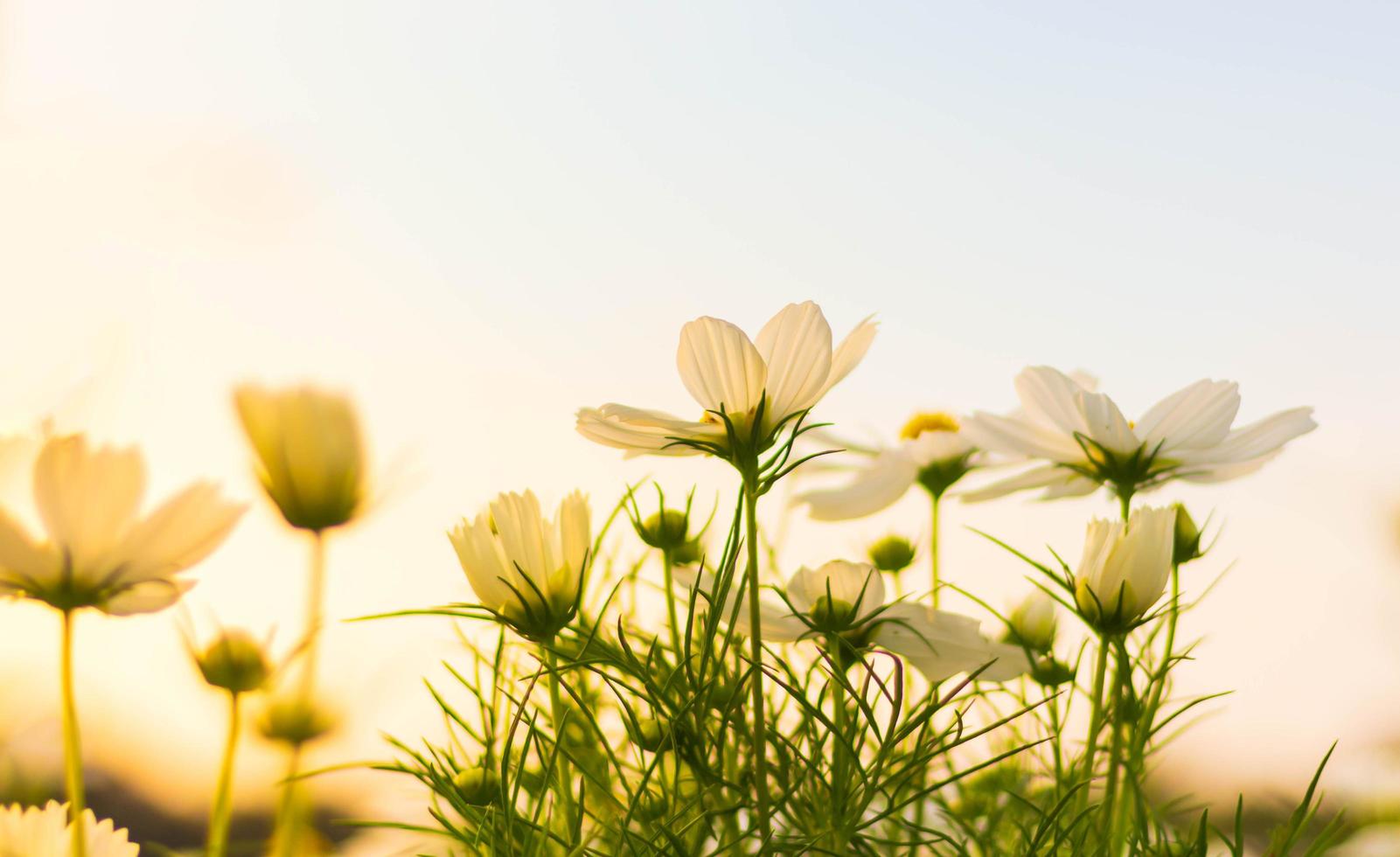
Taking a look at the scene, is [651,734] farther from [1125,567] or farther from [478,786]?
[1125,567]

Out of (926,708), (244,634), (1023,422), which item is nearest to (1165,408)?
(1023,422)

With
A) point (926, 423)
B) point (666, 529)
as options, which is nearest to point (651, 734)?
point (666, 529)

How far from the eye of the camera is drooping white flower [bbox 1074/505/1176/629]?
367mm

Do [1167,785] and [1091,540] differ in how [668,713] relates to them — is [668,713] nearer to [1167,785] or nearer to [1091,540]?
[1091,540]

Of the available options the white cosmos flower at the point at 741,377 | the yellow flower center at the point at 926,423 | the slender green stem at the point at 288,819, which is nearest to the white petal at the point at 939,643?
the white cosmos flower at the point at 741,377

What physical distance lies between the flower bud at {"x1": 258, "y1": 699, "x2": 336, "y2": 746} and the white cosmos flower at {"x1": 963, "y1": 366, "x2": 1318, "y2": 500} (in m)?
0.30

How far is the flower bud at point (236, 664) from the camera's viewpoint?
0.40m

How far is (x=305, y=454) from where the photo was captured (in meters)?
0.37

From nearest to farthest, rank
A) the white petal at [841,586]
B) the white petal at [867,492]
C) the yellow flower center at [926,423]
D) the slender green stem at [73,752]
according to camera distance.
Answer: the slender green stem at [73,752] → the white petal at [841,586] → the white petal at [867,492] → the yellow flower center at [926,423]

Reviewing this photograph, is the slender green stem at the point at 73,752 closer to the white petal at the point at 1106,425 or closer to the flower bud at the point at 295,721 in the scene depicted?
the flower bud at the point at 295,721

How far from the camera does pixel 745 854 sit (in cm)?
42

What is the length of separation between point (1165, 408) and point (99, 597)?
1.29 feet

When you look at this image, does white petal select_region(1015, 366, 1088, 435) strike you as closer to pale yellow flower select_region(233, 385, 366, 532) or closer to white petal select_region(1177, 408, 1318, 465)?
white petal select_region(1177, 408, 1318, 465)

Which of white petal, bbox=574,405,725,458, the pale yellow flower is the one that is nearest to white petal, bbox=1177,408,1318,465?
white petal, bbox=574,405,725,458
